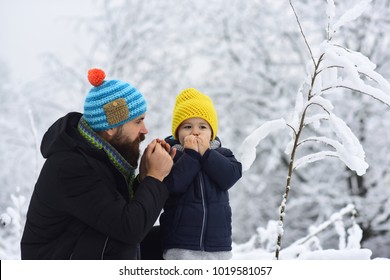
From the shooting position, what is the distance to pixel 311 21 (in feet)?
26.8

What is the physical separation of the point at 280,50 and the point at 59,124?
770 centimetres

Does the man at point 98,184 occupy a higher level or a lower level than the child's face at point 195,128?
lower

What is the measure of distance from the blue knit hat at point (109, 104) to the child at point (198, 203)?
274mm

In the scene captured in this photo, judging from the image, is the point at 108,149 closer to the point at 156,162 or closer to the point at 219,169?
the point at 156,162

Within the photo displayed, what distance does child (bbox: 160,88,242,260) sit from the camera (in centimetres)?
198

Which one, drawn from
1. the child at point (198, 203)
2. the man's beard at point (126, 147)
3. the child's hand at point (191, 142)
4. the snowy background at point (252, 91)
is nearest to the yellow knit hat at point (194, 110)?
the child at point (198, 203)

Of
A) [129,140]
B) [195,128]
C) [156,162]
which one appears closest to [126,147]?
[129,140]

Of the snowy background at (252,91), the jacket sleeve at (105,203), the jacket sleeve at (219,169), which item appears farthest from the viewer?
the snowy background at (252,91)

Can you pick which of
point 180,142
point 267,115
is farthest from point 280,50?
point 180,142

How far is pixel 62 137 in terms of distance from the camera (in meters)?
1.93

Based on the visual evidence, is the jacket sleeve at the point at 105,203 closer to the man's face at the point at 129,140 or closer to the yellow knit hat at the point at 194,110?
the man's face at the point at 129,140

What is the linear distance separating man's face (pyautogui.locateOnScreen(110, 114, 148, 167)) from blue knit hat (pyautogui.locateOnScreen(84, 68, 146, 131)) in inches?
1.3

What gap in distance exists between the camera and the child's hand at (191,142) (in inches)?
80.6

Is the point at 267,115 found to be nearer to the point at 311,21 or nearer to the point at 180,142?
the point at 311,21
